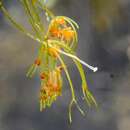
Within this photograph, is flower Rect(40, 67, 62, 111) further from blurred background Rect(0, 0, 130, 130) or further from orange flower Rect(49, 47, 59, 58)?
blurred background Rect(0, 0, 130, 130)

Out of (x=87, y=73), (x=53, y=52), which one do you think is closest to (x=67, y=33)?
(x=53, y=52)

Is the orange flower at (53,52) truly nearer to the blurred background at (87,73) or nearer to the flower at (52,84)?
the flower at (52,84)

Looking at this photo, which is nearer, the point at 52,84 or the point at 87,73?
the point at 52,84

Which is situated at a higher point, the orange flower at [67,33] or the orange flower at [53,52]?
the orange flower at [67,33]

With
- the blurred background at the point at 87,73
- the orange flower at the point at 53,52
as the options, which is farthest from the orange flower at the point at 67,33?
the blurred background at the point at 87,73

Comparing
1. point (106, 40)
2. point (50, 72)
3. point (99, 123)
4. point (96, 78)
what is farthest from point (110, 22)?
point (50, 72)

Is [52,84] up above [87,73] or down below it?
below

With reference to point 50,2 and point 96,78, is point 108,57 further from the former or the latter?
point 50,2

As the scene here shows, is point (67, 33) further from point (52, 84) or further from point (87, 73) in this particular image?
point (87, 73)
